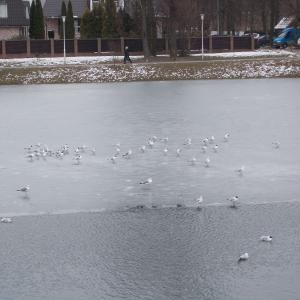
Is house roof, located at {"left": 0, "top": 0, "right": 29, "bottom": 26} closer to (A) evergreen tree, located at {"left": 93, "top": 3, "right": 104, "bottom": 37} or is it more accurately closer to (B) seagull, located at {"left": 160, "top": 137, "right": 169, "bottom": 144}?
(A) evergreen tree, located at {"left": 93, "top": 3, "right": 104, "bottom": 37}

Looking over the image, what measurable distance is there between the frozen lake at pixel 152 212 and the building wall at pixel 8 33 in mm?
45796

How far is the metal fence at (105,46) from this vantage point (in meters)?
53.8

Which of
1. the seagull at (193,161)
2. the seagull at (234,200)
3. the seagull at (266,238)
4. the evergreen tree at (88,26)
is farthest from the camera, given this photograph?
the evergreen tree at (88,26)

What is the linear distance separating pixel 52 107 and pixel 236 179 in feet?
45.6

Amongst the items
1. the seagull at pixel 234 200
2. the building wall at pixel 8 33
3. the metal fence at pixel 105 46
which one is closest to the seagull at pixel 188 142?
the seagull at pixel 234 200

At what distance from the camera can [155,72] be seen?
40406 mm

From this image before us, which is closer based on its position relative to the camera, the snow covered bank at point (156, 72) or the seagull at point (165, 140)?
the seagull at point (165, 140)

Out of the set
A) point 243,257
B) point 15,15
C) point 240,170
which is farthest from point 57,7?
point 243,257

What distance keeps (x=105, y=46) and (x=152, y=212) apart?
155ft

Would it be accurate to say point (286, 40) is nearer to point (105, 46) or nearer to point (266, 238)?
point (105, 46)

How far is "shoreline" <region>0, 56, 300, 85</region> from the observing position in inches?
1560

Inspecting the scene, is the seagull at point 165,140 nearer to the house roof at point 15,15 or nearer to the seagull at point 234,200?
the seagull at point 234,200

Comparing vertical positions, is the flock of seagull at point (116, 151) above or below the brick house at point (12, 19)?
below

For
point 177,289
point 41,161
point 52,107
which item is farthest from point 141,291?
point 52,107
